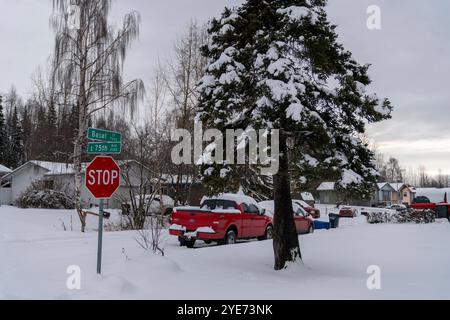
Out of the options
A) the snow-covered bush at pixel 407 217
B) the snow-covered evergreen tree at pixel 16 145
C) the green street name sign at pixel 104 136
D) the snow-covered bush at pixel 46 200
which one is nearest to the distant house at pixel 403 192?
the snow-covered bush at pixel 407 217

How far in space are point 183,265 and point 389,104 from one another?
18.7 feet

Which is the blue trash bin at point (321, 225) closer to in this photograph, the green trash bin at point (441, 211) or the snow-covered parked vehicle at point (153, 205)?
the snow-covered parked vehicle at point (153, 205)

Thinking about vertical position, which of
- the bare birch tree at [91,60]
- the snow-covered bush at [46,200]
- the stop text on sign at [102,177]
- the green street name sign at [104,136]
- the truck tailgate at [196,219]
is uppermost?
the bare birch tree at [91,60]

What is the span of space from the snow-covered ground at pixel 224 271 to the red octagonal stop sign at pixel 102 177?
4.84 feet

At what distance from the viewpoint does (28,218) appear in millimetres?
21266

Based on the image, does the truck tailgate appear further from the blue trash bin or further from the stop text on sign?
the blue trash bin

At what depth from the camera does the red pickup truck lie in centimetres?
1290

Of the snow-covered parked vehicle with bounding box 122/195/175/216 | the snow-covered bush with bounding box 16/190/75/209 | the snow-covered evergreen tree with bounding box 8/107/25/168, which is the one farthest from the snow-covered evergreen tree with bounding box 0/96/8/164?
the snow-covered parked vehicle with bounding box 122/195/175/216

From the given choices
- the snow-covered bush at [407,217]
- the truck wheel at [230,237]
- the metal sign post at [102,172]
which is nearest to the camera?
the metal sign post at [102,172]

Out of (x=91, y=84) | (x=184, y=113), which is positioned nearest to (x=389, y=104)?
(x=91, y=84)

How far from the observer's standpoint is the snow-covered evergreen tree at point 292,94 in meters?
8.11

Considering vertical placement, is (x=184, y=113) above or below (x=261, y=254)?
above

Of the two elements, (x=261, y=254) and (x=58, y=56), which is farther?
(x=58, y=56)

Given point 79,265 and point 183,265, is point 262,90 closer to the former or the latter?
point 183,265
